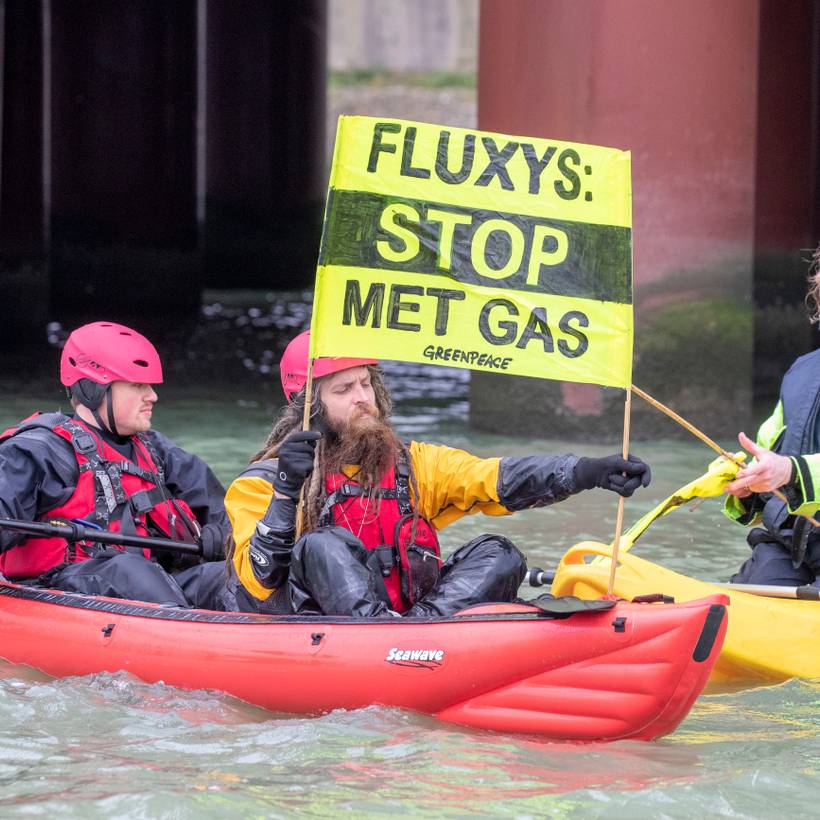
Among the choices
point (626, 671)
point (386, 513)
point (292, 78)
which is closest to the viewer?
point (626, 671)

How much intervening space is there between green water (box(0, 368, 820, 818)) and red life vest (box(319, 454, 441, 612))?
1.38ft

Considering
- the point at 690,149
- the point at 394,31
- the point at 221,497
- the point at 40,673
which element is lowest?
the point at 40,673

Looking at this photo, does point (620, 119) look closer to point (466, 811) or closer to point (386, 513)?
point (386, 513)

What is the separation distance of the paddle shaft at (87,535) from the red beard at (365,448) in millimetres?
731

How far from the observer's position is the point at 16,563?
488 cm

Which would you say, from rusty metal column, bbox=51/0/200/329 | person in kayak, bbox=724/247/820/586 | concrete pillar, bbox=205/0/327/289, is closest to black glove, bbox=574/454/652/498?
person in kayak, bbox=724/247/820/586

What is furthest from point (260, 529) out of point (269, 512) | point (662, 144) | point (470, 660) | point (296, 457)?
point (662, 144)

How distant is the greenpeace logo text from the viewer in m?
3.93

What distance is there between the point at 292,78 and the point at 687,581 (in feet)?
65.2

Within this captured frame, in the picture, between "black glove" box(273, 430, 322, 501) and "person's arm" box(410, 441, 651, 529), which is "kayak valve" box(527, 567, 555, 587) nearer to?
"person's arm" box(410, 441, 651, 529)

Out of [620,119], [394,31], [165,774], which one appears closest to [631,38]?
[620,119]

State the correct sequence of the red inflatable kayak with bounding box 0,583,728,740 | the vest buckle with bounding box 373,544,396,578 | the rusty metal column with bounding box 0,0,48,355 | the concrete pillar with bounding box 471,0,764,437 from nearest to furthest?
the red inflatable kayak with bounding box 0,583,728,740, the vest buckle with bounding box 373,544,396,578, the concrete pillar with bounding box 471,0,764,437, the rusty metal column with bounding box 0,0,48,355

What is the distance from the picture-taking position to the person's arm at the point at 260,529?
4.07 metres

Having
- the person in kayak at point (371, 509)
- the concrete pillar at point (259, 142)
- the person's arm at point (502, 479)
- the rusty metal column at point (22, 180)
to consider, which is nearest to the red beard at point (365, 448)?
the person in kayak at point (371, 509)
